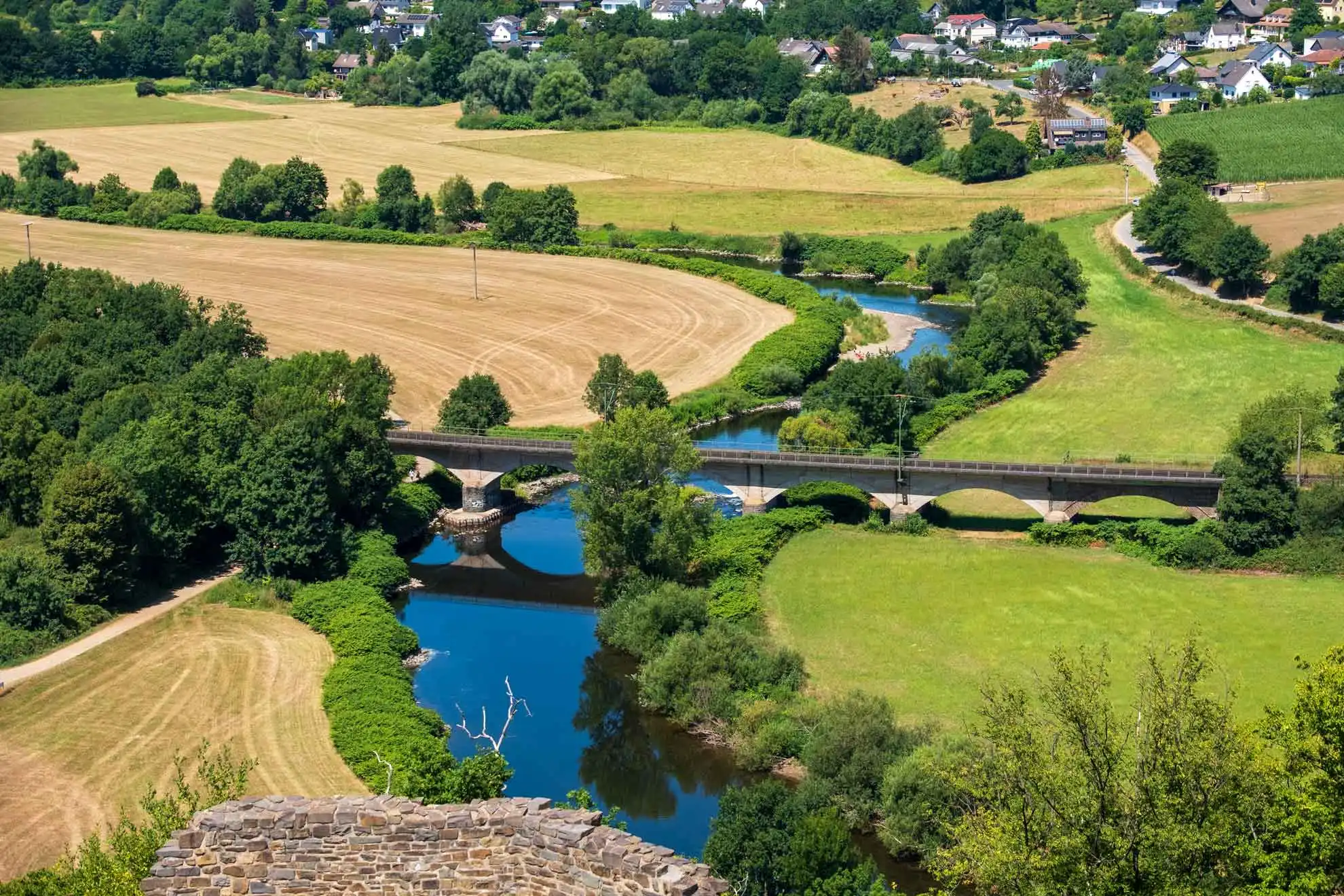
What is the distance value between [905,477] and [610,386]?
56.8 ft

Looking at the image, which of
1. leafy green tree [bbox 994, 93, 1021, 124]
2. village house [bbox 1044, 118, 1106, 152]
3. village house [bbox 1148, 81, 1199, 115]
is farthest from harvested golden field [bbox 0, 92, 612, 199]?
village house [bbox 1148, 81, 1199, 115]

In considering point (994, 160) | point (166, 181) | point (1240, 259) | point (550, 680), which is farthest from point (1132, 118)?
point (550, 680)

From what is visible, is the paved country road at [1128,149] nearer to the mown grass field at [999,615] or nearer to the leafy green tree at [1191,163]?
the leafy green tree at [1191,163]

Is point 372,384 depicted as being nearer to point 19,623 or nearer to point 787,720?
point 19,623

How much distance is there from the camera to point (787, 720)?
181 ft

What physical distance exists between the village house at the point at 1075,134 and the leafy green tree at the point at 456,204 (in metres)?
54.0

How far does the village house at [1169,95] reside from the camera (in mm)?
171750

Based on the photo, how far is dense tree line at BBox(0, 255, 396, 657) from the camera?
66750 millimetres

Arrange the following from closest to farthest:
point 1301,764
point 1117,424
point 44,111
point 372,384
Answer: point 1301,764 < point 372,384 < point 1117,424 < point 44,111

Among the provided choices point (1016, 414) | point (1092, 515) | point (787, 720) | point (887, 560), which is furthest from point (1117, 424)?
point (787, 720)

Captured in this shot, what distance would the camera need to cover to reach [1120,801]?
3216 cm

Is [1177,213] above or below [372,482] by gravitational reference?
above

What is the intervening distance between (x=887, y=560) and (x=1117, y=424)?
24.4m

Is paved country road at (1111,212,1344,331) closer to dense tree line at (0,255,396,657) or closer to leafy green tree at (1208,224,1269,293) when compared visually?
leafy green tree at (1208,224,1269,293)
